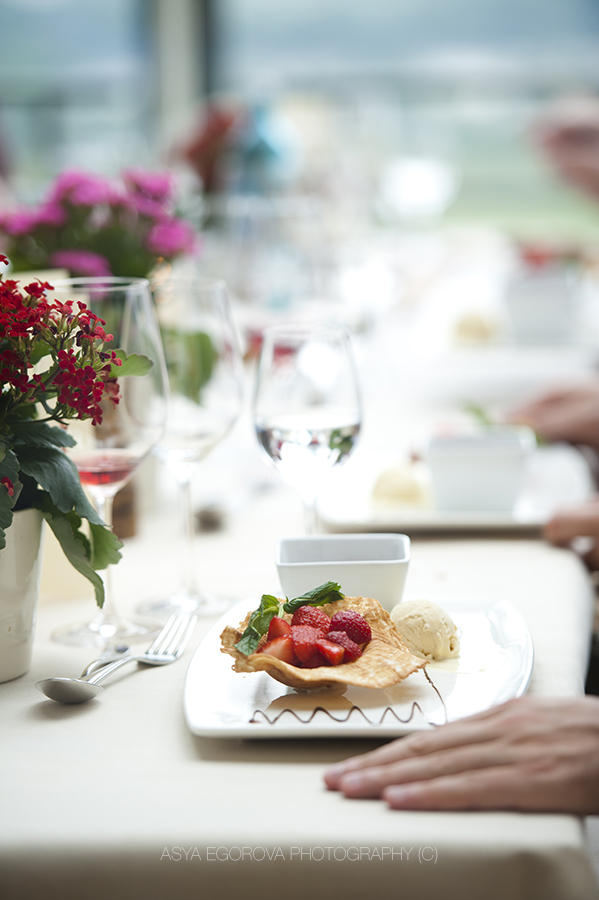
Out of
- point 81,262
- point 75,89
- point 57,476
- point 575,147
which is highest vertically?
point 75,89

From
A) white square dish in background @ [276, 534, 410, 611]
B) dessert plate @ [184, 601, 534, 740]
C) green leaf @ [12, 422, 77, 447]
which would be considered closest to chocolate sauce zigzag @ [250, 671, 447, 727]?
dessert plate @ [184, 601, 534, 740]

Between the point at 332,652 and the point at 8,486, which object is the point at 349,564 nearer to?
the point at 332,652

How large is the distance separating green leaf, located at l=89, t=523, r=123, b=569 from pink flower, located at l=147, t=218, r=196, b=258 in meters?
0.52

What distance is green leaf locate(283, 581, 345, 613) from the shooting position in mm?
596

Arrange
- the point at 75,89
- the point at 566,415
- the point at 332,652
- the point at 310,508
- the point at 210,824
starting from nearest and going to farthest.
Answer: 1. the point at 210,824
2. the point at 332,652
3. the point at 310,508
4. the point at 566,415
5. the point at 75,89

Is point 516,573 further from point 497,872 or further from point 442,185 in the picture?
point 442,185

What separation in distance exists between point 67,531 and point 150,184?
596mm

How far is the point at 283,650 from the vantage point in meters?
0.55

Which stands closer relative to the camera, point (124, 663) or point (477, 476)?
point (124, 663)

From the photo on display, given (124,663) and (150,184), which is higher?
(150,184)

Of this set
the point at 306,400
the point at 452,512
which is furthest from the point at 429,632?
the point at 452,512

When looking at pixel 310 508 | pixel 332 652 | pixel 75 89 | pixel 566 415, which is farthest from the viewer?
pixel 75 89

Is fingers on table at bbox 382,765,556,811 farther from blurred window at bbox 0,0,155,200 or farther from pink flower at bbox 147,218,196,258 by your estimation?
blurred window at bbox 0,0,155,200

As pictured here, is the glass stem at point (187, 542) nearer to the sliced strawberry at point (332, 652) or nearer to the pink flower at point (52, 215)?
the sliced strawberry at point (332, 652)
